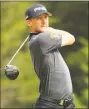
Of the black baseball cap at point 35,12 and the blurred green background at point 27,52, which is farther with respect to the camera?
the blurred green background at point 27,52

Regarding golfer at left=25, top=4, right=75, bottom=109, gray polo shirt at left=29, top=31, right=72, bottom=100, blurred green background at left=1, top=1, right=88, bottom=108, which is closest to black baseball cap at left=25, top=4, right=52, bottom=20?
golfer at left=25, top=4, right=75, bottom=109

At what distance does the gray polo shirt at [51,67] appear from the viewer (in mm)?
4199

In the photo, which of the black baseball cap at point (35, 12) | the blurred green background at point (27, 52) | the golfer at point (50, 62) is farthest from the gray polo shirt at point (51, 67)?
the blurred green background at point (27, 52)

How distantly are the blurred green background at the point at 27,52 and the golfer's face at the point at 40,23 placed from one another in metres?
4.97

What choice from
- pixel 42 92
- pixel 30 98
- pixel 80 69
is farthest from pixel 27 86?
pixel 42 92

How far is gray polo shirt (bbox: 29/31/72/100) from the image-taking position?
4199mm

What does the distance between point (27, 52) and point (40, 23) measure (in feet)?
16.6

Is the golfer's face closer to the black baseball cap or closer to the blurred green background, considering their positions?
the black baseball cap

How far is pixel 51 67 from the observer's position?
4203mm

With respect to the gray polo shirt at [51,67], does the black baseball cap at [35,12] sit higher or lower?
higher

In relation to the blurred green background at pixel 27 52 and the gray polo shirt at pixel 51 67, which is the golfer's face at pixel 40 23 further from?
the blurred green background at pixel 27 52

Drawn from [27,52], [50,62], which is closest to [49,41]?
[50,62]

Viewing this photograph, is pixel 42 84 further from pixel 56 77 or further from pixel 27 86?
pixel 27 86

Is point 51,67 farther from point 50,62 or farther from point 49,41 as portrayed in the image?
point 49,41
